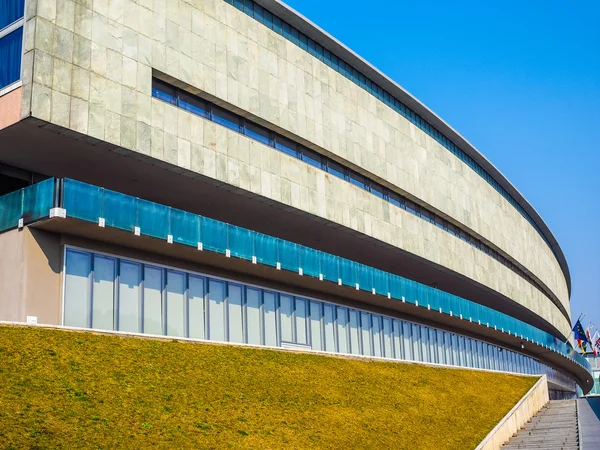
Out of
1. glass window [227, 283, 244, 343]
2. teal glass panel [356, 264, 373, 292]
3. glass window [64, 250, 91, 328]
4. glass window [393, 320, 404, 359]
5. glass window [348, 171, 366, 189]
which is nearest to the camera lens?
glass window [64, 250, 91, 328]

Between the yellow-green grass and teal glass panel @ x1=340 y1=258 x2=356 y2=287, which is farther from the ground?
teal glass panel @ x1=340 y1=258 x2=356 y2=287

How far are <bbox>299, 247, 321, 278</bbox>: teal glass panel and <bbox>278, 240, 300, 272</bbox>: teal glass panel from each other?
42cm

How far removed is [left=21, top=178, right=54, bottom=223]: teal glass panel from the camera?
1103 inches

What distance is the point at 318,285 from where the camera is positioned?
136ft

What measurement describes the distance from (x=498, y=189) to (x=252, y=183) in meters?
38.9

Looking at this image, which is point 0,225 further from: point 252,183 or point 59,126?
point 252,183

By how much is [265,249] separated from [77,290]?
387 inches

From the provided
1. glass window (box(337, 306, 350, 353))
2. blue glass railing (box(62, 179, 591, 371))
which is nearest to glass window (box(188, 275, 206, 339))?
blue glass railing (box(62, 179, 591, 371))

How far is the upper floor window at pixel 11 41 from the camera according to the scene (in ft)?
94.3

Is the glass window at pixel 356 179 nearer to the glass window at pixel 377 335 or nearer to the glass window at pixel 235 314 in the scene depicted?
the glass window at pixel 377 335

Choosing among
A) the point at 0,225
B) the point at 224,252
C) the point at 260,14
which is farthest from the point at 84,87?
the point at 260,14

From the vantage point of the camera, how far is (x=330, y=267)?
4128 centimetres

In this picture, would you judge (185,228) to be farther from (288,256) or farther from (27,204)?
(288,256)

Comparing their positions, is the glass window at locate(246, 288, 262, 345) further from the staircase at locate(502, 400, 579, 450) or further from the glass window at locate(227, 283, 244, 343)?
the staircase at locate(502, 400, 579, 450)
